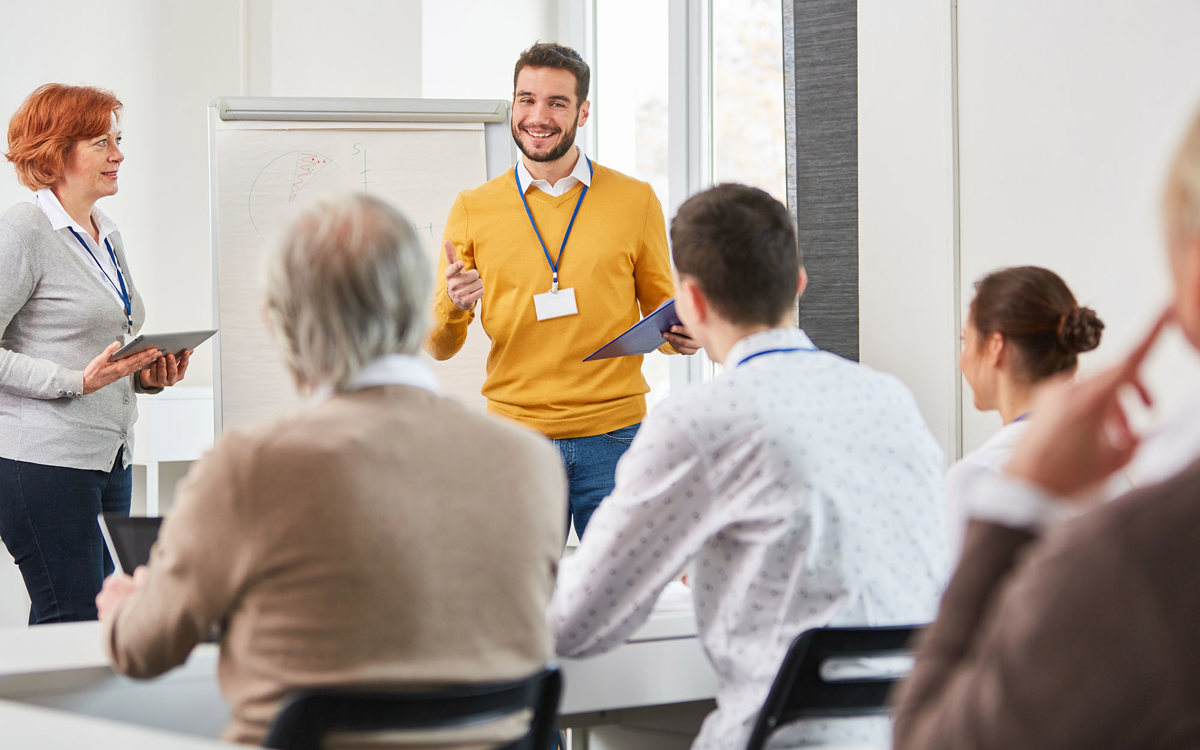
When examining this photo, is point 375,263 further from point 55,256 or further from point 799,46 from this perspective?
point 799,46

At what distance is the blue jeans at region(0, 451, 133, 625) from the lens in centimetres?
244

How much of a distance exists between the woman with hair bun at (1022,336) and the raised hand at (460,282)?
1.14 meters

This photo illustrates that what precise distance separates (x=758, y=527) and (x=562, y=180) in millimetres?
1708

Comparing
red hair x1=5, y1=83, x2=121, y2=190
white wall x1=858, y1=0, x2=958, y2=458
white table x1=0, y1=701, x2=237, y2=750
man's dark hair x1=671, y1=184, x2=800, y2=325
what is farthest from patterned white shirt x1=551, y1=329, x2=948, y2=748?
red hair x1=5, y1=83, x2=121, y2=190

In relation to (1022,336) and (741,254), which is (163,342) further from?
(1022,336)

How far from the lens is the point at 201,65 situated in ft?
16.0

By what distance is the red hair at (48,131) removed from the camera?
267 cm

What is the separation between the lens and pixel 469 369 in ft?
11.9

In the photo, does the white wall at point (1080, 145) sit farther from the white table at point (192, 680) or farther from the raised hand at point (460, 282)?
the white table at point (192, 680)

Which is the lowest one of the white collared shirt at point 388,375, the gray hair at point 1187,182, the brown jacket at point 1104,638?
the brown jacket at point 1104,638

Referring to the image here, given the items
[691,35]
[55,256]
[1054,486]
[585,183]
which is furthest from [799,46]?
[1054,486]

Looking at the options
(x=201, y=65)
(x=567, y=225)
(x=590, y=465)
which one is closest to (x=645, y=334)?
(x=590, y=465)

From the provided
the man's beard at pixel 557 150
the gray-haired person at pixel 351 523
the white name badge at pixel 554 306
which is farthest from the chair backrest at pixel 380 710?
the man's beard at pixel 557 150

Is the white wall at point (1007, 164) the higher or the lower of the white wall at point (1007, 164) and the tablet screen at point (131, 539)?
the higher
